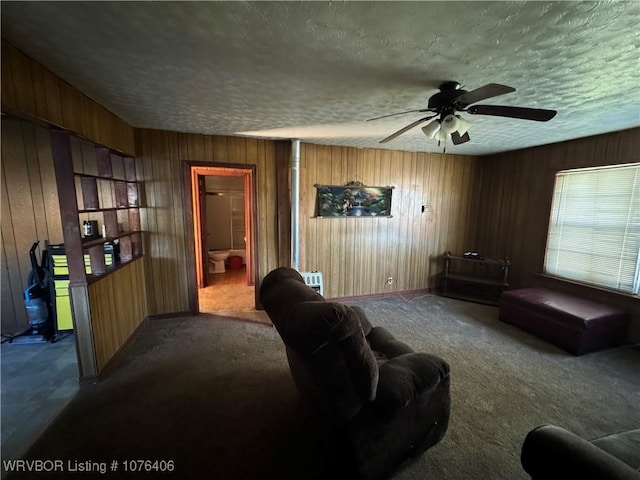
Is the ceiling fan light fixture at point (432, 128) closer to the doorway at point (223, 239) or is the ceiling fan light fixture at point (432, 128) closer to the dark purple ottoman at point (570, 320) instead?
the doorway at point (223, 239)

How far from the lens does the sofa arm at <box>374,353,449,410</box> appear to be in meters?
1.37

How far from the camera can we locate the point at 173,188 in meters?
3.41

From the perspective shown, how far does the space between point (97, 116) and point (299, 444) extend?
3.12 meters

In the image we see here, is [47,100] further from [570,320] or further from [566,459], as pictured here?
[570,320]

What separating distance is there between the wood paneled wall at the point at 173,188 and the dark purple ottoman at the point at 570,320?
358 centimetres

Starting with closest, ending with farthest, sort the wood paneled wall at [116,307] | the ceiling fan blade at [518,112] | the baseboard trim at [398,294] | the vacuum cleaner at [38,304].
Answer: the ceiling fan blade at [518,112] < the wood paneled wall at [116,307] < the vacuum cleaner at [38,304] < the baseboard trim at [398,294]

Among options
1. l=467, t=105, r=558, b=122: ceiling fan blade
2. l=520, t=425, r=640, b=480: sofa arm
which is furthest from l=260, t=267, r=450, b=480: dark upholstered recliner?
l=467, t=105, r=558, b=122: ceiling fan blade

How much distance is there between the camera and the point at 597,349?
114 inches

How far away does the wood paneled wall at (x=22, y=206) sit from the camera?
290 cm

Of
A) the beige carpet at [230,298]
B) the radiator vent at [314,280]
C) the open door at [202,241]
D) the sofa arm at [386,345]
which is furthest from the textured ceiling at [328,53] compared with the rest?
the beige carpet at [230,298]

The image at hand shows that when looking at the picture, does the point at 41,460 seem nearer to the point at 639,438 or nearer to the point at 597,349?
the point at 639,438

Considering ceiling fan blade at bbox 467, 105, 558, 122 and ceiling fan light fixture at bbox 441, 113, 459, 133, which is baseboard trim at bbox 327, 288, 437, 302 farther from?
ceiling fan blade at bbox 467, 105, 558, 122

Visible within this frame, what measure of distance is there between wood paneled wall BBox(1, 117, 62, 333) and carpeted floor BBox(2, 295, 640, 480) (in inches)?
57.8

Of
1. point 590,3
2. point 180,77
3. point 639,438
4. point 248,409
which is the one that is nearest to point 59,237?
point 180,77
